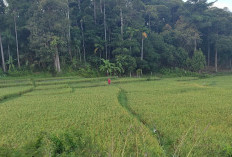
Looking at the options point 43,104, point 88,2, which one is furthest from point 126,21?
point 43,104

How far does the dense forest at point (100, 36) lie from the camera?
68.9 feet

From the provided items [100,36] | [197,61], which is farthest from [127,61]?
[197,61]

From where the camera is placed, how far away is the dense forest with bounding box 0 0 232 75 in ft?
68.9

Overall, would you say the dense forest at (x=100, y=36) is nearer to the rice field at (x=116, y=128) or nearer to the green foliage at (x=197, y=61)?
the green foliage at (x=197, y=61)

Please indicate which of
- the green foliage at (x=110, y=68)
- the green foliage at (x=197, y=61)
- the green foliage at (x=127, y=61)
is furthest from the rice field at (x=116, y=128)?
the green foliage at (x=197, y=61)


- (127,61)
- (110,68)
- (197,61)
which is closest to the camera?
(110,68)

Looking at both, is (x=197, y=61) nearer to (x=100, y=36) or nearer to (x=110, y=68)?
(x=110, y=68)

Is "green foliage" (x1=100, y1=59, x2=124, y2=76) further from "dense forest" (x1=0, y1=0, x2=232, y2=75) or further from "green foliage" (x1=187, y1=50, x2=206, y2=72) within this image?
"green foliage" (x1=187, y1=50, x2=206, y2=72)

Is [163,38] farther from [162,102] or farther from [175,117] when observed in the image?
[175,117]

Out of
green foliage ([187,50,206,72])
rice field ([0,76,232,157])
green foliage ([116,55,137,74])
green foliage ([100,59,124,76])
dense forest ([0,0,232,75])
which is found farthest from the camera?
green foliage ([187,50,206,72])

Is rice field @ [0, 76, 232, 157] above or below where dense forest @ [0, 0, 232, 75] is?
below

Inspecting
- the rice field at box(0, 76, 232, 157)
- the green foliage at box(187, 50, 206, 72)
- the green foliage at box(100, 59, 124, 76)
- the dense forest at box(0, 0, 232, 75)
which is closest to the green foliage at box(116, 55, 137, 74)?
the dense forest at box(0, 0, 232, 75)

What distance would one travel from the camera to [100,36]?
26828 millimetres

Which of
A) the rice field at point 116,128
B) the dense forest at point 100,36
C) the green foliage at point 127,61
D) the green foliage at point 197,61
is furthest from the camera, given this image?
the green foliage at point 197,61
